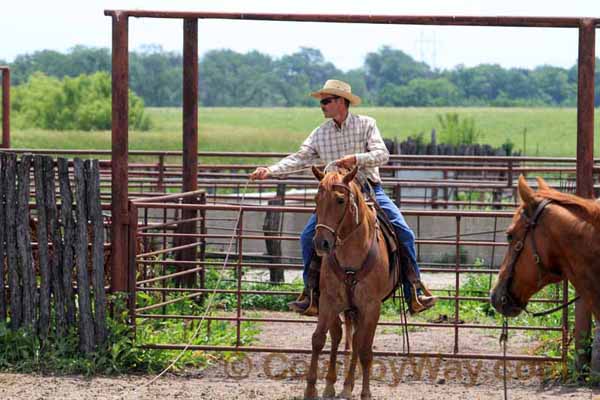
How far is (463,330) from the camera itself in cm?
1110

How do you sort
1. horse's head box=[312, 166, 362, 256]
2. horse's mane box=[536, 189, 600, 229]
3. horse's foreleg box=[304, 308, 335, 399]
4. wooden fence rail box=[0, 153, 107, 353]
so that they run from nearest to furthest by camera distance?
horse's mane box=[536, 189, 600, 229] → horse's head box=[312, 166, 362, 256] → horse's foreleg box=[304, 308, 335, 399] → wooden fence rail box=[0, 153, 107, 353]

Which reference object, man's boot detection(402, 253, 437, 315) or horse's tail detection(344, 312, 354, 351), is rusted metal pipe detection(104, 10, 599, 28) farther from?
horse's tail detection(344, 312, 354, 351)

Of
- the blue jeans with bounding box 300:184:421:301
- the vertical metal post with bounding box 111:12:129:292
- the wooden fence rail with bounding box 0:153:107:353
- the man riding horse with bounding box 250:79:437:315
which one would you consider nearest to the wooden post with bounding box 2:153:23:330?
the wooden fence rail with bounding box 0:153:107:353

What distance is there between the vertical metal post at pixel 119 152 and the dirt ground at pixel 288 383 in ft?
3.03

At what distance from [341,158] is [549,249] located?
2.71 meters

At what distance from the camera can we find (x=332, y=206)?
7.43m

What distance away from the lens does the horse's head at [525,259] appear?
19.5ft

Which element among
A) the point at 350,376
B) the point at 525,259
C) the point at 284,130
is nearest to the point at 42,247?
the point at 350,376

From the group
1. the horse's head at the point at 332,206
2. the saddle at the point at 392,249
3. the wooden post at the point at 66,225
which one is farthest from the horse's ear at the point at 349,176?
the wooden post at the point at 66,225

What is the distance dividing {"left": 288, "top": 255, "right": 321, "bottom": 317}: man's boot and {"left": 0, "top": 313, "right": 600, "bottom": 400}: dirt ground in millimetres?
594

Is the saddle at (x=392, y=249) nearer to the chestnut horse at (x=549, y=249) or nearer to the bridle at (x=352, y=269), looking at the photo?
the bridle at (x=352, y=269)

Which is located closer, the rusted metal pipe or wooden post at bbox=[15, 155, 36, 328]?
the rusted metal pipe

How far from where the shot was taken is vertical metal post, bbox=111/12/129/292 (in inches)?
352

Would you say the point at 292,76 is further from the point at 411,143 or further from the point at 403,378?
the point at 403,378
